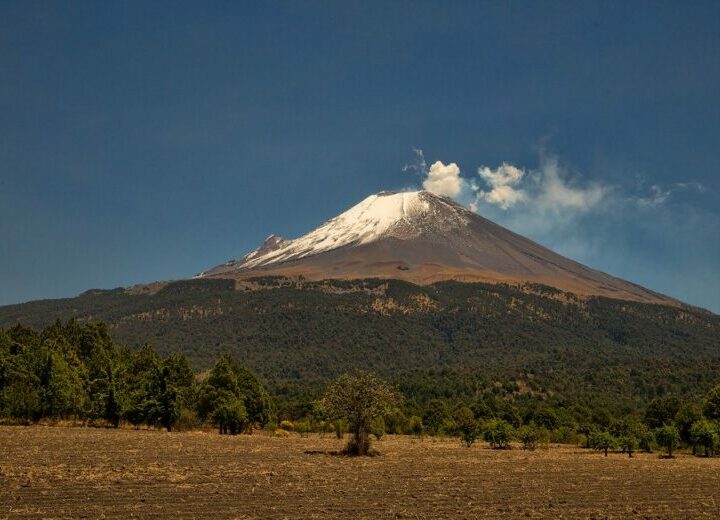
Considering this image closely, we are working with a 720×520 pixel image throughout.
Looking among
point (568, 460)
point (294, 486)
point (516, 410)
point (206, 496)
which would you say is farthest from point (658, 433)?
point (206, 496)

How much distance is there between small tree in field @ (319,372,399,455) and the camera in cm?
5119

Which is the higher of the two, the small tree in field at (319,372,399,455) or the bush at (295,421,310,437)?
the small tree in field at (319,372,399,455)

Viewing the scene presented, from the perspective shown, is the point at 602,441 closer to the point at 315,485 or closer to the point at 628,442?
the point at 628,442

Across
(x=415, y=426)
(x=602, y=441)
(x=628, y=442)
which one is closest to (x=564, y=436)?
(x=415, y=426)

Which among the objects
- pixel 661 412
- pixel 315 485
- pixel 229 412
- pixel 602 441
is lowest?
pixel 602 441

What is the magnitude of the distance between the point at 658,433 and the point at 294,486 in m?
45.6

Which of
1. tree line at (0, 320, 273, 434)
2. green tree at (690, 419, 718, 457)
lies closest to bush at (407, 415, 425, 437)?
tree line at (0, 320, 273, 434)

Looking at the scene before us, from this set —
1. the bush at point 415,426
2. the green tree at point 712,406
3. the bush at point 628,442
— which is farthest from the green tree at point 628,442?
the bush at point 415,426

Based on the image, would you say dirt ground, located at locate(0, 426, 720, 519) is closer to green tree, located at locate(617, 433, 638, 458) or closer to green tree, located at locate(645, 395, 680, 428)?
green tree, located at locate(617, 433, 638, 458)

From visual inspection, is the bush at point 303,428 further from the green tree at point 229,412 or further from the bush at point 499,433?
the bush at point 499,433

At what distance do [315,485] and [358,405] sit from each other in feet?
63.8

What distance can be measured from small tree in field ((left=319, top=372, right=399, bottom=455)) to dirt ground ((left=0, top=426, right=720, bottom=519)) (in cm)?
268

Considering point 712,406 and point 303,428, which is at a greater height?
point 712,406

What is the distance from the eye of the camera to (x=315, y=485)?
32.2 meters
